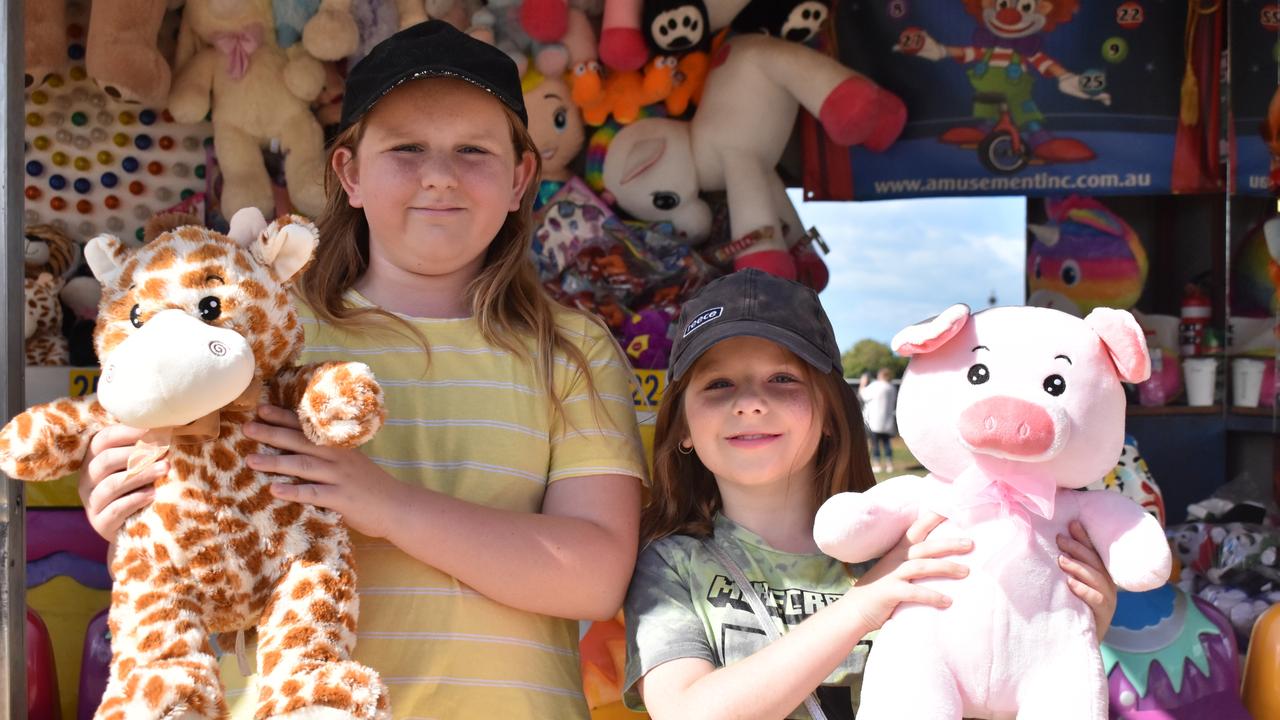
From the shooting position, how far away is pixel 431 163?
1.51 m

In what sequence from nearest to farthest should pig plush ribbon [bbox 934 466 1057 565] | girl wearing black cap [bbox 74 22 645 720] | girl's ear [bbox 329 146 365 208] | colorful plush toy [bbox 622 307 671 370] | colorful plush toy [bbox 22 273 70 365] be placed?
pig plush ribbon [bbox 934 466 1057 565] < girl wearing black cap [bbox 74 22 645 720] < girl's ear [bbox 329 146 365 208] < colorful plush toy [bbox 22 273 70 365] < colorful plush toy [bbox 622 307 671 370]

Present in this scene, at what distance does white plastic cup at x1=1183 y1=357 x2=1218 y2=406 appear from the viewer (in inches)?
156

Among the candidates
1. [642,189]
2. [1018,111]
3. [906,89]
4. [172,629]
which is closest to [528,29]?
[642,189]

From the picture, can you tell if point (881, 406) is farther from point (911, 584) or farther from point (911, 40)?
point (911, 584)

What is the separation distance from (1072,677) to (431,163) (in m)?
1.04

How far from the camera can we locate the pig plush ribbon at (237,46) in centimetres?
322

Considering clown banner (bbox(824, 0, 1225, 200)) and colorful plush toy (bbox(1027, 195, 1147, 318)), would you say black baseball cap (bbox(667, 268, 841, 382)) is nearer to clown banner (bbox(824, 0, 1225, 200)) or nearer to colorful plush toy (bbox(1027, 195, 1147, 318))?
clown banner (bbox(824, 0, 1225, 200))

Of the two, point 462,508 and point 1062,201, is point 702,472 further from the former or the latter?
point 1062,201

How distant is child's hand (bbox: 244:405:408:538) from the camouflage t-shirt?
375mm

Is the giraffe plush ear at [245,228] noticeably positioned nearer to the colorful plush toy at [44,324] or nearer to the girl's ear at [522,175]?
the girl's ear at [522,175]

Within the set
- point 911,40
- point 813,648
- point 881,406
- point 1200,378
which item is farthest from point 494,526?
point 881,406

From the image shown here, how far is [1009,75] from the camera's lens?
12.3 ft

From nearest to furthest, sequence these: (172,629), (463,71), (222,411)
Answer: (172,629), (222,411), (463,71)

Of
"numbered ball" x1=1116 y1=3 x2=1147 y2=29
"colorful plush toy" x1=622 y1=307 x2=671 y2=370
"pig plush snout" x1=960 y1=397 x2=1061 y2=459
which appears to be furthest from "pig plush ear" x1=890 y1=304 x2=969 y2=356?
"numbered ball" x1=1116 y1=3 x2=1147 y2=29
